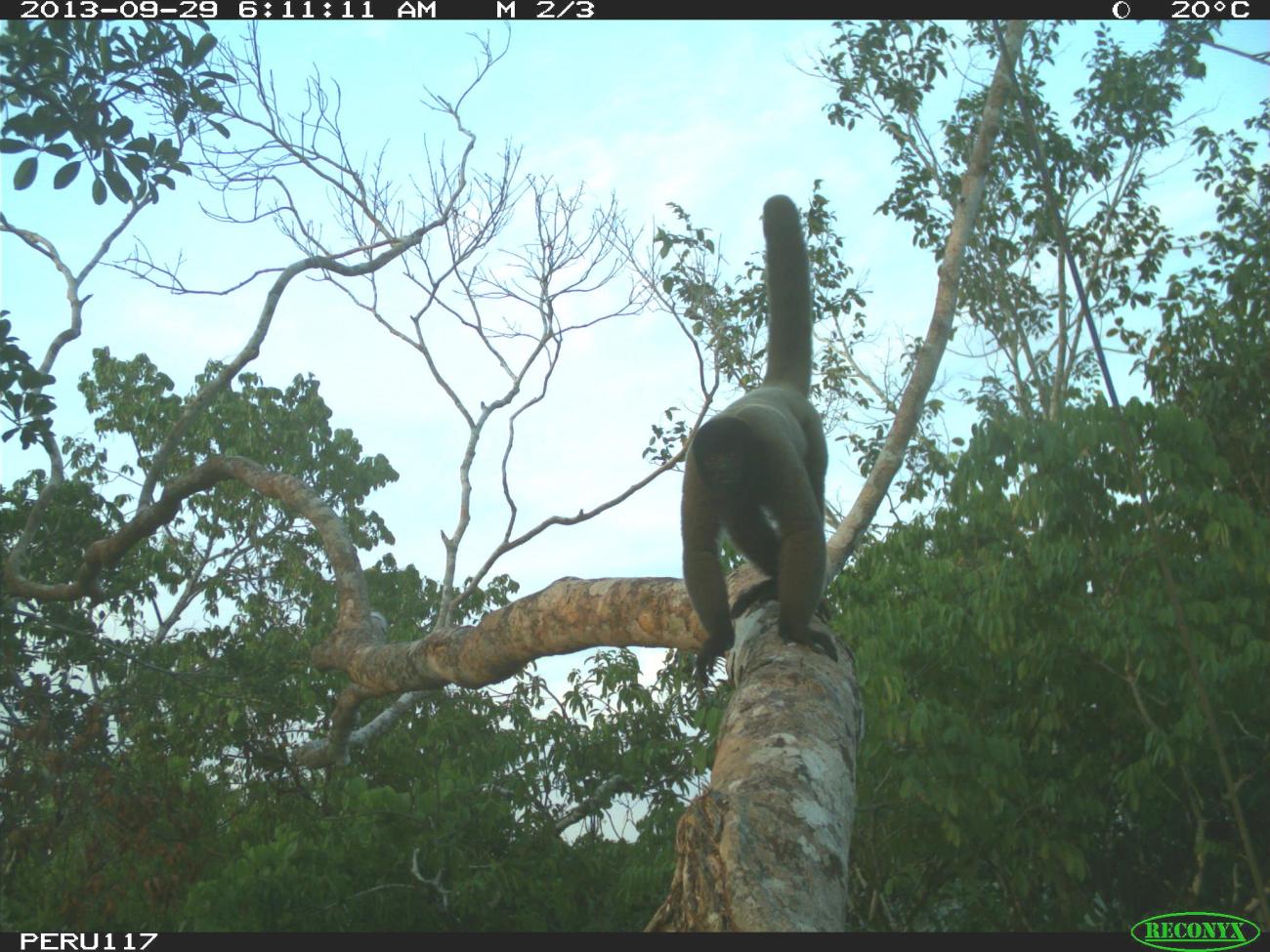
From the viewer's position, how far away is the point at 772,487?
14.5ft

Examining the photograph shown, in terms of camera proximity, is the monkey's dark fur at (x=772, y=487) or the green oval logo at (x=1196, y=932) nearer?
the green oval logo at (x=1196, y=932)

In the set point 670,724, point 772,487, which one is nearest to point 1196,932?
point 772,487

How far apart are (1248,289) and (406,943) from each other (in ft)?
28.7

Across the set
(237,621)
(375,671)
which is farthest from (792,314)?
(237,621)

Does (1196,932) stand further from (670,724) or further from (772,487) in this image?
(670,724)

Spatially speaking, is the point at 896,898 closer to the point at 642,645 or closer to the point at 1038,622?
the point at 1038,622

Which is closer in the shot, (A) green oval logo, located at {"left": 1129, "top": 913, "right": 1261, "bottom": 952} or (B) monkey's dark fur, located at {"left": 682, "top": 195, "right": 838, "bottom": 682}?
(A) green oval logo, located at {"left": 1129, "top": 913, "right": 1261, "bottom": 952}

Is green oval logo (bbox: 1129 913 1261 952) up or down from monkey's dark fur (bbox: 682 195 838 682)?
down

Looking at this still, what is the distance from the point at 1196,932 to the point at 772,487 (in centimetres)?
230

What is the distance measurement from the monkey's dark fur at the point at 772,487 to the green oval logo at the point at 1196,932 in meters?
1.68

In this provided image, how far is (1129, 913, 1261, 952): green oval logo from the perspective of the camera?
346cm

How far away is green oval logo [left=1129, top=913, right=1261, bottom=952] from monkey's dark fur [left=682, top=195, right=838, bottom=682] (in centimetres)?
168

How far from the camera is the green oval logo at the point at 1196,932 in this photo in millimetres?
3457

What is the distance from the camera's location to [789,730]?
2459 mm
